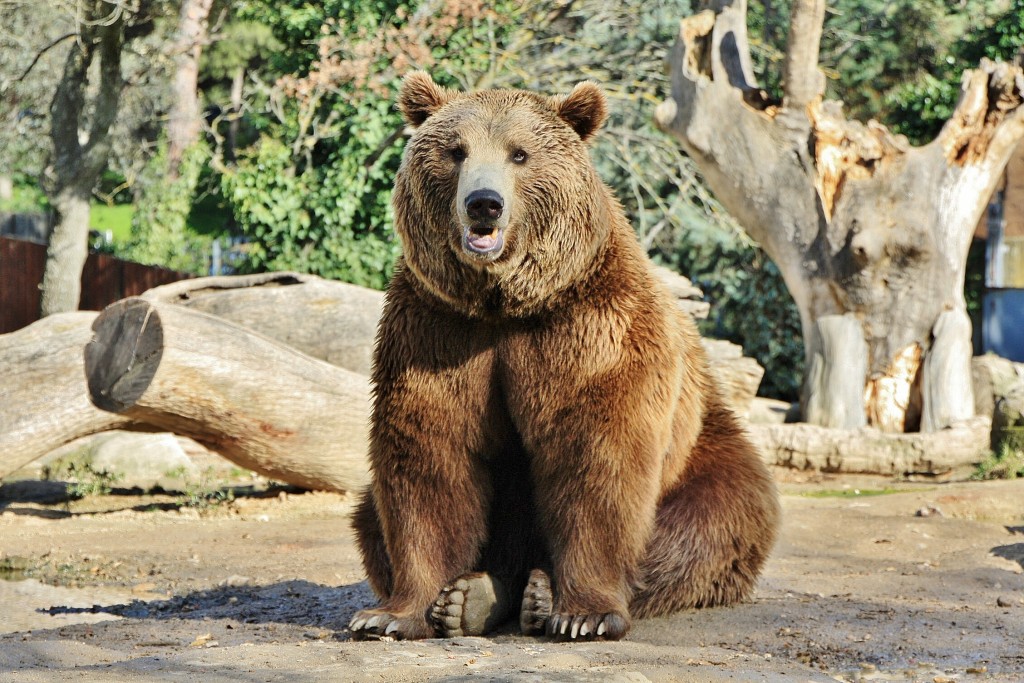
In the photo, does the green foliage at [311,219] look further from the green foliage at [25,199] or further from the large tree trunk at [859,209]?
the green foliage at [25,199]

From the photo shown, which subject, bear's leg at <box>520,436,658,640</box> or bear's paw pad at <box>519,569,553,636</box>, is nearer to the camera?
bear's leg at <box>520,436,658,640</box>

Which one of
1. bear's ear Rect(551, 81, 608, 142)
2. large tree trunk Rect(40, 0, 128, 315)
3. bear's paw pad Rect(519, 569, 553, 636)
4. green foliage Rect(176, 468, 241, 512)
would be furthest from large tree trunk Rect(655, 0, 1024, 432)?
bear's paw pad Rect(519, 569, 553, 636)

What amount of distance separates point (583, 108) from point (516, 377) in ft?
3.57

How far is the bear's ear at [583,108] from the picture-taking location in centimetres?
440

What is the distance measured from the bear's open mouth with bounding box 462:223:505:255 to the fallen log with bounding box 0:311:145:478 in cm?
477

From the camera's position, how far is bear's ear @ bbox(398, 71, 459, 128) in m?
4.45

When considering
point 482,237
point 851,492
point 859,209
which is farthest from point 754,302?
point 482,237

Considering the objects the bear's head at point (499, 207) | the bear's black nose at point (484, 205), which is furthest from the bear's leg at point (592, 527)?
the bear's black nose at point (484, 205)

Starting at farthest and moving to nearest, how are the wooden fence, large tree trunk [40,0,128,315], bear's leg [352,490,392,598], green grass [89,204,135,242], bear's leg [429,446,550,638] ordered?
green grass [89,204,135,242] → the wooden fence → large tree trunk [40,0,128,315] → bear's leg [352,490,392,598] → bear's leg [429,446,550,638]

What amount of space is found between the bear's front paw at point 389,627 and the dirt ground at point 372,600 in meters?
0.21

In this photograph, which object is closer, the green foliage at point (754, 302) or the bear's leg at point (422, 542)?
the bear's leg at point (422, 542)

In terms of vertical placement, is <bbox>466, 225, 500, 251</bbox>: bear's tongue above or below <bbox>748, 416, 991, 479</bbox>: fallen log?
above

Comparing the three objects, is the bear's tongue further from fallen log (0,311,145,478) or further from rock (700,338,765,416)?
rock (700,338,765,416)

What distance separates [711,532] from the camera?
15.2 feet
